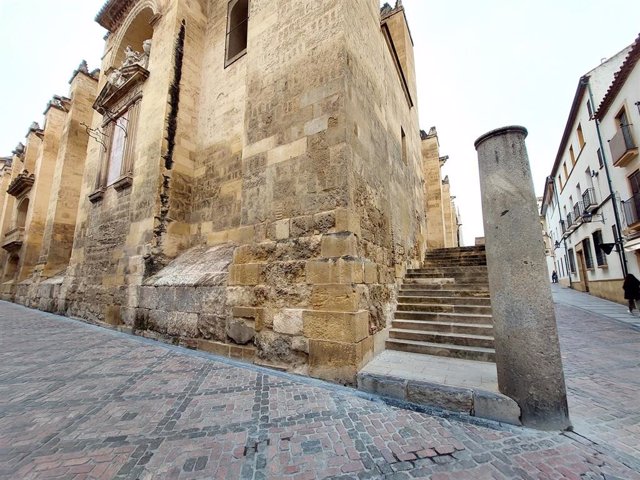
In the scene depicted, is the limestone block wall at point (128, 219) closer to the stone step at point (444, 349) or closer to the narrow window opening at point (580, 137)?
the stone step at point (444, 349)

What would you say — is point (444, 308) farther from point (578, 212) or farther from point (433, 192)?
point (578, 212)

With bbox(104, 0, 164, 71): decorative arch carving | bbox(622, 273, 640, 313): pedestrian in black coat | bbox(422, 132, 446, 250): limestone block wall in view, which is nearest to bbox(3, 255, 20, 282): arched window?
bbox(104, 0, 164, 71): decorative arch carving

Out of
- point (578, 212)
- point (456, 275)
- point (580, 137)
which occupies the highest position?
point (580, 137)

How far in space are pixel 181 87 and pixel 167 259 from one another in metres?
4.07

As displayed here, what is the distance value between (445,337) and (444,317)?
52 centimetres

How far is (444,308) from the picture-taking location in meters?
4.28

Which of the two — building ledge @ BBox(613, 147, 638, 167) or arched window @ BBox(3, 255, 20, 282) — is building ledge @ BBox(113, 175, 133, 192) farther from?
building ledge @ BBox(613, 147, 638, 167)

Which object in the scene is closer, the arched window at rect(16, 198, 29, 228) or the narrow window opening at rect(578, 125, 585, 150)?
the narrow window opening at rect(578, 125, 585, 150)

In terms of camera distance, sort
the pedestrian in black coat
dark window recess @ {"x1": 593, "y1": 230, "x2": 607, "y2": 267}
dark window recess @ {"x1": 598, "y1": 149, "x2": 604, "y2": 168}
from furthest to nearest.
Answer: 1. dark window recess @ {"x1": 593, "y1": 230, "x2": 607, "y2": 267}
2. dark window recess @ {"x1": 598, "y1": 149, "x2": 604, "y2": 168}
3. the pedestrian in black coat

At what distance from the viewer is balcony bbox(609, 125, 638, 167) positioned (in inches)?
340

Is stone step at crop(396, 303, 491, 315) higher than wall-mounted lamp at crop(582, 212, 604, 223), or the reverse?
wall-mounted lamp at crop(582, 212, 604, 223)

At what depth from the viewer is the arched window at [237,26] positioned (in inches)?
271

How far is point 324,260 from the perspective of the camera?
318cm

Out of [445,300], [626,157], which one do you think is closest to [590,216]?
[626,157]
